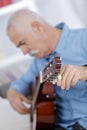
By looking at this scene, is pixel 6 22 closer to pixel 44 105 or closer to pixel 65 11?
pixel 65 11

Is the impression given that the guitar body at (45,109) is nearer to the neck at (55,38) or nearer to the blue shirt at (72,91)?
the blue shirt at (72,91)

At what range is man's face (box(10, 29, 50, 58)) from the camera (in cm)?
107

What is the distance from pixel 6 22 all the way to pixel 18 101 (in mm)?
354

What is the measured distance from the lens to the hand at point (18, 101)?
3.82ft

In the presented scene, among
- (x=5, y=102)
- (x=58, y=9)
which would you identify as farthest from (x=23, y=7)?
(x=5, y=102)

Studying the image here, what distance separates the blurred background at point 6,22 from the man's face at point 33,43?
228 mm

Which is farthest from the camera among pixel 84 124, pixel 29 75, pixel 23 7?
pixel 23 7

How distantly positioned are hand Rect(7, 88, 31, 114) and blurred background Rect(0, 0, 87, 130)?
5.7 inches

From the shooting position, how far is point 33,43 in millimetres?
1086

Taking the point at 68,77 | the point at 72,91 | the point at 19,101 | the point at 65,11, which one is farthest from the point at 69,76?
the point at 65,11

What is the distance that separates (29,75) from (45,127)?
A: 0.66ft

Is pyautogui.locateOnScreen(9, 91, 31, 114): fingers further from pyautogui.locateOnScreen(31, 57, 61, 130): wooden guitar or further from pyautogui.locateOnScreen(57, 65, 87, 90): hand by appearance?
pyautogui.locateOnScreen(57, 65, 87, 90): hand

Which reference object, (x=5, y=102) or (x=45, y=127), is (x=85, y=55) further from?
(x=5, y=102)

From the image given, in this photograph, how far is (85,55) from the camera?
39.8 inches
